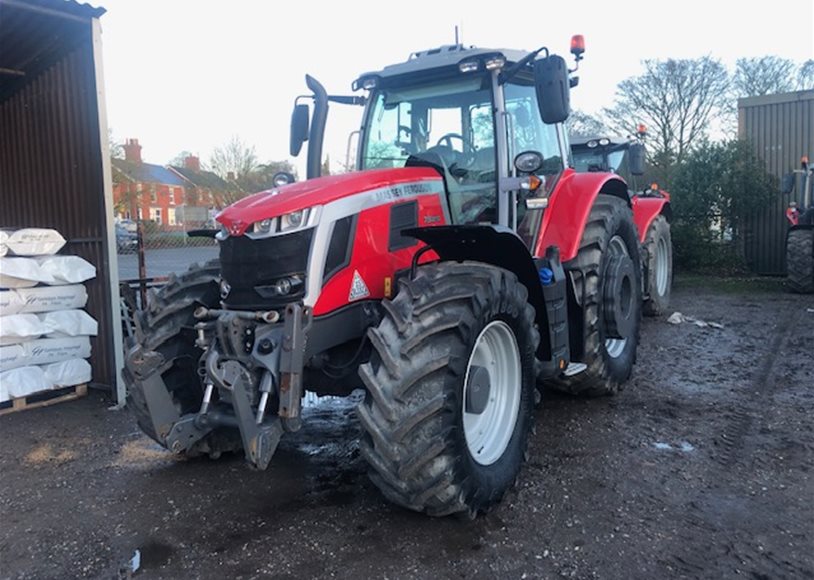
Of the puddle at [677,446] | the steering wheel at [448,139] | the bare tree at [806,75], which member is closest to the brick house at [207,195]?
the steering wheel at [448,139]

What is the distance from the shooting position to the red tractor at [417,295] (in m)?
3.01

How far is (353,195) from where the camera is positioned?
3451 millimetres

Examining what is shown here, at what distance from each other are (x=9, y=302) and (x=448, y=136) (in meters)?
3.81

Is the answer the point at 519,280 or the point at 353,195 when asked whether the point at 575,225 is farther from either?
the point at 353,195

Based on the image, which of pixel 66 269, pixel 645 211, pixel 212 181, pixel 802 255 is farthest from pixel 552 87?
pixel 212 181

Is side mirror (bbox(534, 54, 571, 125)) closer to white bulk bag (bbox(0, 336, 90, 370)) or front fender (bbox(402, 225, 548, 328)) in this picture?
front fender (bbox(402, 225, 548, 328))

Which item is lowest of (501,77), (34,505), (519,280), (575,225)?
(34,505)

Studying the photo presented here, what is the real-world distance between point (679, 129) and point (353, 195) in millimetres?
27875

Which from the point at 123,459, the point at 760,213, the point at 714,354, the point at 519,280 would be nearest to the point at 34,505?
the point at 123,459

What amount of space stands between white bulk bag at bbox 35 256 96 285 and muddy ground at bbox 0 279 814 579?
3.79 feet

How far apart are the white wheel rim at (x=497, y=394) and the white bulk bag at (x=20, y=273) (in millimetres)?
3965

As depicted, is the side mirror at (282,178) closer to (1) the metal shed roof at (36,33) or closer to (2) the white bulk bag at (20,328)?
(1) the metal shed roof at (36,33)

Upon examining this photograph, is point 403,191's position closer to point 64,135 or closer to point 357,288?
point 357,288

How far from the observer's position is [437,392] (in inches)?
118
